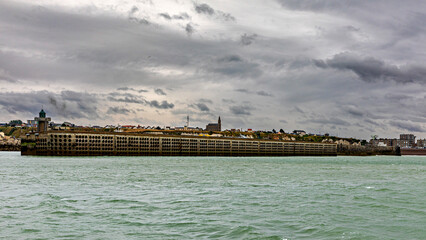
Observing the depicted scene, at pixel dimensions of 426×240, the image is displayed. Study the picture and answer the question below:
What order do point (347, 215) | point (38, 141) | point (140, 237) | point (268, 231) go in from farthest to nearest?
point (38, 141), point (347, 215), point (268, 231), point (140, 237)

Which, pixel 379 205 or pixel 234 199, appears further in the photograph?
pixel 234 199

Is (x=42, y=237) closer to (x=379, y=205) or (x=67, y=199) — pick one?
(x=67, y=199)

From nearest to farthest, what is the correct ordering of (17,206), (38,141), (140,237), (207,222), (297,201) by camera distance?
(140,237)
(207,222)
(17,206)
(297,201)
(38,141)

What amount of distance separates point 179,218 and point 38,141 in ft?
554

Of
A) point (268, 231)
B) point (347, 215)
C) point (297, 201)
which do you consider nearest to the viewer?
point (268, 231)

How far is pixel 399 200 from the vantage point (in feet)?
116

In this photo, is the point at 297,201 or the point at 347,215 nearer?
the point at 347,215

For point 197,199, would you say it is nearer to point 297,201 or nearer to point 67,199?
point 297,201

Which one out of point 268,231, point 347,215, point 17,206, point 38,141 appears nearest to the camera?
point 268,231

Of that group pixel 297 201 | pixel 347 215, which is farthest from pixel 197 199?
pixel 347 215

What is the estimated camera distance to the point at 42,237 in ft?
68.1

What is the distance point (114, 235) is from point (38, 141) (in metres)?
172

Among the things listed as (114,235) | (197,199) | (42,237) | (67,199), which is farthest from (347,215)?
(67,199)

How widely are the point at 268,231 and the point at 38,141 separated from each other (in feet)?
572
